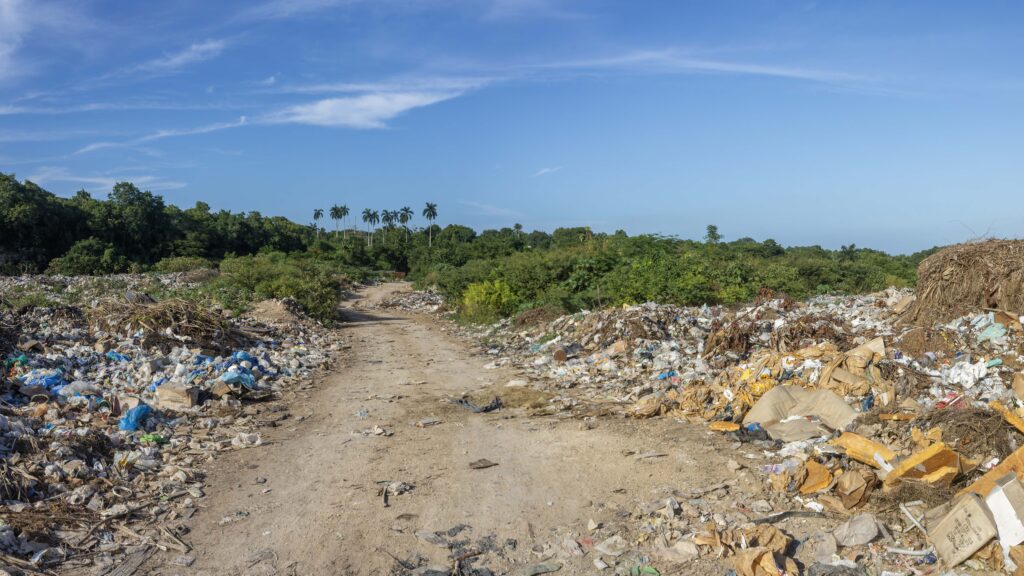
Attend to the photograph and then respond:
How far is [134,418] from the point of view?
6.05 m

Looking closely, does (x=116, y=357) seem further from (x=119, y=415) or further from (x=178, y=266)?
(x=178, y=266)

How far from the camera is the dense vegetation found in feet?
48.3

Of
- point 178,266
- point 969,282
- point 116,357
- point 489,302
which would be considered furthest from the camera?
point 178,266

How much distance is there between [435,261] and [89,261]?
56.6 ft

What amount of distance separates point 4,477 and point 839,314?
32.0 feet

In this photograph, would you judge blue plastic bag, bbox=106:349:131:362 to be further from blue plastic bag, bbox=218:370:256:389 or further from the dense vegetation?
the dense vegetation

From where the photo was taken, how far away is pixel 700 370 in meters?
8.18

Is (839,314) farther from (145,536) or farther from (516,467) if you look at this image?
(145,536)

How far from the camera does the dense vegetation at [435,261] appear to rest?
579 inches

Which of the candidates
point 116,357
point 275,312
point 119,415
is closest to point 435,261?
point 275,312

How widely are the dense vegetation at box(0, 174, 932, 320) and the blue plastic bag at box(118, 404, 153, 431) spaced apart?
8572 mm

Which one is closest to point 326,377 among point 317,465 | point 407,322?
point 317,465

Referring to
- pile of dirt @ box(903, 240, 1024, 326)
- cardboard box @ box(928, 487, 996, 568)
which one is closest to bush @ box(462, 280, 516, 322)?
pile of dirt @ box(903, 240, 1024, 326)

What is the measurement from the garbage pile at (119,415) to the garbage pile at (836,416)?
3.16m
